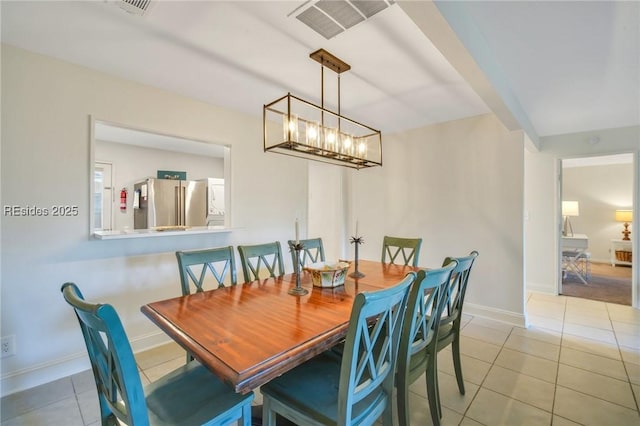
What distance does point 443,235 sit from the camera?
3.68 metres

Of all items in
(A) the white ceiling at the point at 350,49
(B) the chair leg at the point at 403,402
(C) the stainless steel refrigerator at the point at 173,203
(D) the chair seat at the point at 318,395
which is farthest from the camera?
(C) the stainless steel refrigerator at the point at 173,203

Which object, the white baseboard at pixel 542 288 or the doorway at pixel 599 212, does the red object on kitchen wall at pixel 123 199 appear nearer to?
the white baseboard at pixel 542 288

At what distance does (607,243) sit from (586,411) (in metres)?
6.84

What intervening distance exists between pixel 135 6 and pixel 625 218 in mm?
8918

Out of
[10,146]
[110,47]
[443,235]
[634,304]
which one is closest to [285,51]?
[110,47]

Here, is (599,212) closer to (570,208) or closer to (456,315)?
(570,208)

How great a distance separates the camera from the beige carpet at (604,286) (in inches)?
161

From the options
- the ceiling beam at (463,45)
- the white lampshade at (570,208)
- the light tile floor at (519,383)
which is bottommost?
the light tile floor at (519,383)

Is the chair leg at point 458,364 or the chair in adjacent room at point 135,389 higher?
the chair in adjacent room at point 135,389

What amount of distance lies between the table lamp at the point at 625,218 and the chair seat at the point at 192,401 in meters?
8.44

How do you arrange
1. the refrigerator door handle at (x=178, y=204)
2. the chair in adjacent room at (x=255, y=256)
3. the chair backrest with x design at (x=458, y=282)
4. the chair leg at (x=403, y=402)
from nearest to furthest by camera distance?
the chair leg at (x=403, y=402) → the chair backrest with x design at (x=458, y=282) → the chair in adjacent room at (x=255, y=256) → the refrigerator door handle at (x=178, y=204)

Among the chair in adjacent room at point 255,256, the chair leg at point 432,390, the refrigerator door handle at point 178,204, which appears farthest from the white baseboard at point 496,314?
the refrigerator door handle at point 178,204

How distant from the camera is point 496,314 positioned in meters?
3.26

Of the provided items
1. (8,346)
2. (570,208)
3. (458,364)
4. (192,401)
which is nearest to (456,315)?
(458,364)
